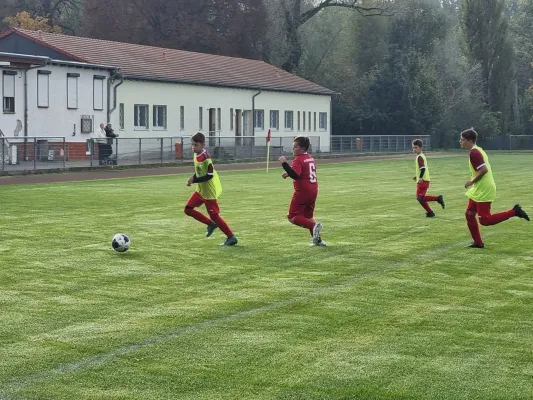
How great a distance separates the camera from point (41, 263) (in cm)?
1277

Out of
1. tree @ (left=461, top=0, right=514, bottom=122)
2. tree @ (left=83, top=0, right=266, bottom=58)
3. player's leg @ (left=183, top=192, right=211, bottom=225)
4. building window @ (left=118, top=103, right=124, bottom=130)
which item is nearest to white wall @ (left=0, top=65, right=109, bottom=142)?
building window @ (left=118, top=103, right=124, bottom=130)

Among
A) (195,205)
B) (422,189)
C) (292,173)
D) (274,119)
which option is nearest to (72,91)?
(274,119)

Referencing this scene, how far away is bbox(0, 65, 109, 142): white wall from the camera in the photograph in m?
42.7

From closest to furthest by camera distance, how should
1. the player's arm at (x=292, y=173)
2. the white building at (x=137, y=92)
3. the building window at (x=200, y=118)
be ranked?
1. the player's arm at (x=292, y=173)
2. the white building at (x=137, y=92)
3. the building window at (x=200, y=118)

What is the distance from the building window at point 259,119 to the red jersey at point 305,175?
150ft

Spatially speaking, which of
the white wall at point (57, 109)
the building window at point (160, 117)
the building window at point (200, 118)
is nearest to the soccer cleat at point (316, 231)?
the white wall at point (57, 109)

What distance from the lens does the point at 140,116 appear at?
2010 inches

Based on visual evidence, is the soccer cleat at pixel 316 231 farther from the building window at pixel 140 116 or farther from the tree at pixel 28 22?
the tree at pixel 28 22

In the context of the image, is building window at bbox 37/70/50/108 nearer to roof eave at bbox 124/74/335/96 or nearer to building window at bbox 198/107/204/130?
roof eave at bbox 124/74/335/96

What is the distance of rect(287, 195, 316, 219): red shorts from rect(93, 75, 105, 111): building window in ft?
110

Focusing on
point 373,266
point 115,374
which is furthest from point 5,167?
point 115,374

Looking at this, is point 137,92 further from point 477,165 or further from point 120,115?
point 477,165

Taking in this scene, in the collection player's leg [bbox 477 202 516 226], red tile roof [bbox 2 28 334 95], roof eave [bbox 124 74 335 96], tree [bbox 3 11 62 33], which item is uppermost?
tree [bbox 3 11 62 33]

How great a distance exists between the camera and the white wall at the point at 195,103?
5003 cm
